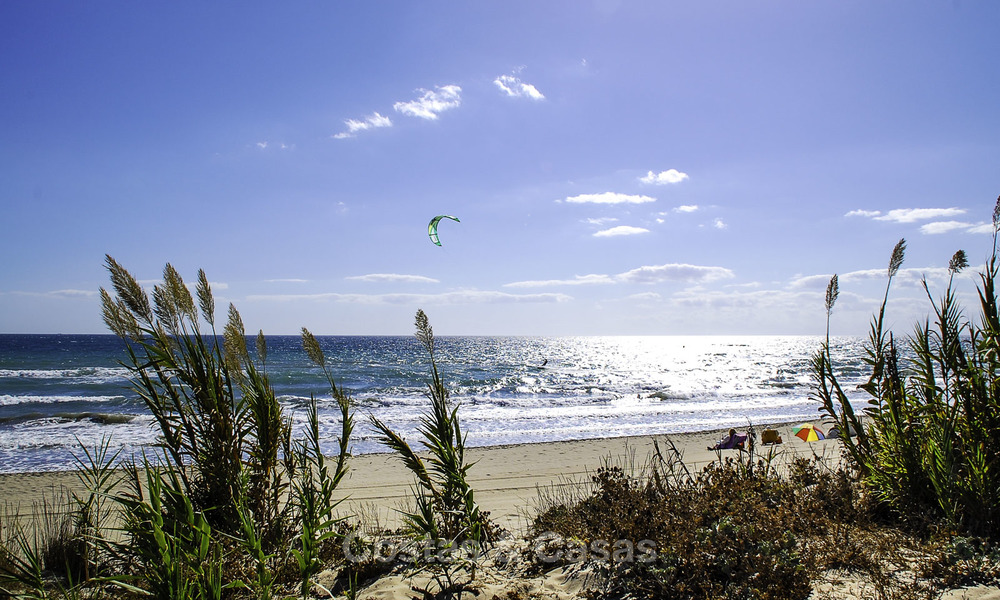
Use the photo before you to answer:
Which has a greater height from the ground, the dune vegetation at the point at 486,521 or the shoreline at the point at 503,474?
the dune vegetation at the point at 486,521

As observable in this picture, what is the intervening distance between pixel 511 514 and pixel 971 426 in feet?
16.9

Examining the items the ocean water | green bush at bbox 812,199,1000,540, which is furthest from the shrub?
the ocean water

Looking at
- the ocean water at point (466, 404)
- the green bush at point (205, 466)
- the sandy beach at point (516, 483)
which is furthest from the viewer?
the ocean water at point (466, 404)

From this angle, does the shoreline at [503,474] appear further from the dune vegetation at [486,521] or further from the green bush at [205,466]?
the green bush at [205,466]

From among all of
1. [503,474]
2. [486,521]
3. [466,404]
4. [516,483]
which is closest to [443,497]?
[486,521]

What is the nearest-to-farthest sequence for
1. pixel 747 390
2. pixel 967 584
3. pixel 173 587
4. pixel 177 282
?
pixel 173 587
pixel 967 584
pixel 177 282
pixel 747 390

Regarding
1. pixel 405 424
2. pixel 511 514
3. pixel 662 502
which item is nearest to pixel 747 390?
pixel 405 424

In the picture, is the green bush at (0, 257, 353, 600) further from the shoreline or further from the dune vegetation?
the shoreline

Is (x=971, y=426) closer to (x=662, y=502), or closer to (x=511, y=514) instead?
(x=662, y=502)

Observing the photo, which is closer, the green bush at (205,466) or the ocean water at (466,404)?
the green bush at (205,466)

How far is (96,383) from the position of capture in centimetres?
3028

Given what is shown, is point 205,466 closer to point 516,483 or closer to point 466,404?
point 516,483

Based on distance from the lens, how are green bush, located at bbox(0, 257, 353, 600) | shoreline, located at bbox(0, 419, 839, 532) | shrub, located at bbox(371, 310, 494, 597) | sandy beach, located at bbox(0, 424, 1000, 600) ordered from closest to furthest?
green bush, located at bbox(0, 257, 353, 600)
sandy beach, located at bbox(0, 424, 1000, 600)
shrub, located at bbox(371, 310, 494, 597)
shoreline, located at bbox(0, 419, 839, 532)

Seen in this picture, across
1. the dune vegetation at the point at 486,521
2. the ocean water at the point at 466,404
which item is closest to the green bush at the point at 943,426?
the dune vegetation at the point at 486,521
